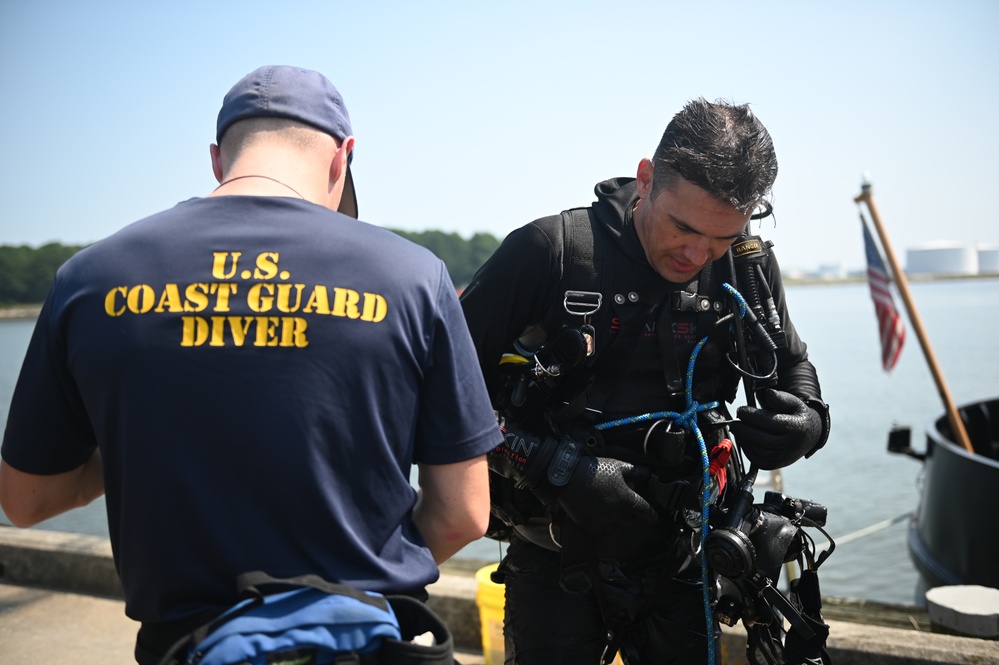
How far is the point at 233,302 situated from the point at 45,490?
588mm

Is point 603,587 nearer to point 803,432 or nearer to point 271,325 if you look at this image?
point 803,432

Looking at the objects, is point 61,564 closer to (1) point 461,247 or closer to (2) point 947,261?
(1) point 461,247

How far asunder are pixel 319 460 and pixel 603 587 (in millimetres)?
1354

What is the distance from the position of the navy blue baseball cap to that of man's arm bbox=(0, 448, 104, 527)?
714 millimetres

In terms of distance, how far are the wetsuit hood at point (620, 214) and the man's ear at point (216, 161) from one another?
4.28 feet

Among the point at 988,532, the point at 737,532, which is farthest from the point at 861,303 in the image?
the point at 737,532

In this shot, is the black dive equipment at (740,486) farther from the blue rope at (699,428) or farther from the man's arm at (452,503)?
the man's arm at (452,503)

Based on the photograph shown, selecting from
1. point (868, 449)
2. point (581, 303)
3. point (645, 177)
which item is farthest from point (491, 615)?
point (868, 449)

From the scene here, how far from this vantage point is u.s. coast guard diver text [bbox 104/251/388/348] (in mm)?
1469

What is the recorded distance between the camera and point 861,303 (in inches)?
3383

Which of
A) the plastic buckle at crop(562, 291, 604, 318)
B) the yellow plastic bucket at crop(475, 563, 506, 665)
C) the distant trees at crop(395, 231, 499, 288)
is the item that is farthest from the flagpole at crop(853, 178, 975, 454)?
the distant trees at crop(395, 231, 499, 288)

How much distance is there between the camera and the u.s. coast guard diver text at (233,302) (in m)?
1.47

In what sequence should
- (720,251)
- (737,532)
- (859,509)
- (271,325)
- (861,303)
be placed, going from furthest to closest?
(861,303) < (859,509) < (720,251) < (737,532) < (271,325)

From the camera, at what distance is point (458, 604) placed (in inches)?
→ 177
